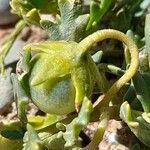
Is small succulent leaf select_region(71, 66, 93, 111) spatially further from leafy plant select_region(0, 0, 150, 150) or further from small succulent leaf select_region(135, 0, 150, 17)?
small succulent leaf select_region(135, 0, 150, 17)

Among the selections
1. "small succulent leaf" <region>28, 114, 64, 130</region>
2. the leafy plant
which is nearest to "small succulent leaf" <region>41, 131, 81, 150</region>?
the leafy plant

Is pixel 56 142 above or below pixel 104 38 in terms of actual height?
below

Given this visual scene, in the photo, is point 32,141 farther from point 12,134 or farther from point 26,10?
point 26,10

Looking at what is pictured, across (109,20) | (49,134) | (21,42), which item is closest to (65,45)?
(49,134)

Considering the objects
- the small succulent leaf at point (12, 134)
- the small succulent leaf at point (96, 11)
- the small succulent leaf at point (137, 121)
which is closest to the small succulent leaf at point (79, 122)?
the small succulent leaf at point (137, 121)

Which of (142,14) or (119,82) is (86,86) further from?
(142,14)

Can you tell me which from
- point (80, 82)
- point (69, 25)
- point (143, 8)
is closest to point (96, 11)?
point (69, 25)

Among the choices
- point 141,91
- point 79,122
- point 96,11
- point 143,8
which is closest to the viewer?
point 79,122
